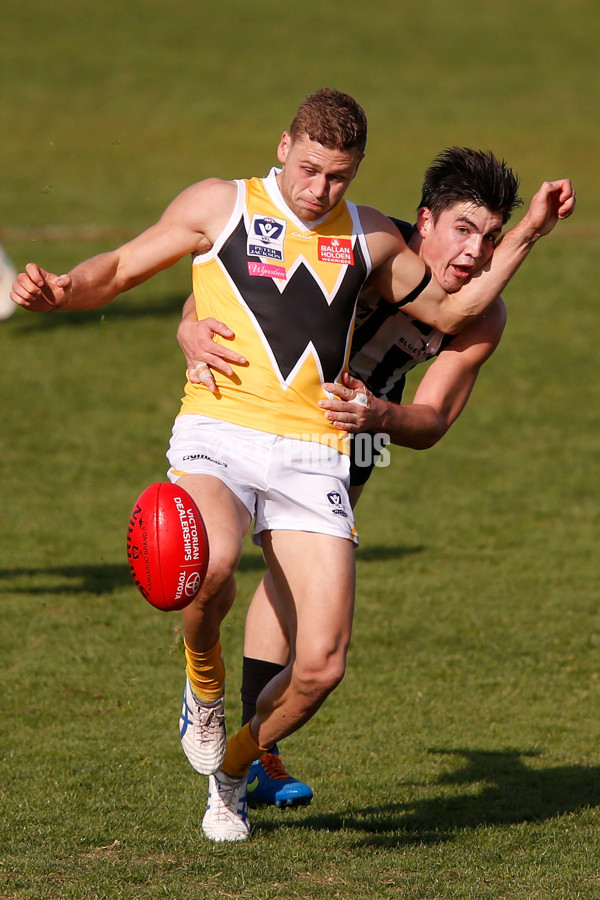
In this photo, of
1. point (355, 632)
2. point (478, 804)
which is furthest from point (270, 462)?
point (355, 632)

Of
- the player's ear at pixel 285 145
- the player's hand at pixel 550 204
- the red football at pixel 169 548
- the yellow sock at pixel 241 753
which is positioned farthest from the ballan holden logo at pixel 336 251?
the yellow sock at pixel 241 753

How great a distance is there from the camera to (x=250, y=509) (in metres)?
5.07

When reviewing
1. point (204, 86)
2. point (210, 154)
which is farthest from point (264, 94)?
point (210, 154)

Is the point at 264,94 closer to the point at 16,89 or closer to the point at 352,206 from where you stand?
the point at 16,89

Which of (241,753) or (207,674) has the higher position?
(207,674)

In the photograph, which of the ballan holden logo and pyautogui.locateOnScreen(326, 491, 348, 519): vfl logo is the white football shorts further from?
the ballan holden logo

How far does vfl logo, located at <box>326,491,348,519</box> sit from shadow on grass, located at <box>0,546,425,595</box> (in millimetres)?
4260

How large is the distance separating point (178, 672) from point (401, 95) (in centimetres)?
2960

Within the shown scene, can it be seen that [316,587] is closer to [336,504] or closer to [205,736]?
[336,504]

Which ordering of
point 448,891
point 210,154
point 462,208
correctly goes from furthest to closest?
1. point 210,154
2. point 462,208
3. point 448,891

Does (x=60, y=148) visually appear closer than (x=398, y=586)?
No

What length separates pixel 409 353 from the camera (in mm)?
5809

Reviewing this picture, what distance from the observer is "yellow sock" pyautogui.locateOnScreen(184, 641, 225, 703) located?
505 centimetres

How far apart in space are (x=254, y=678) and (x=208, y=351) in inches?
70.9
